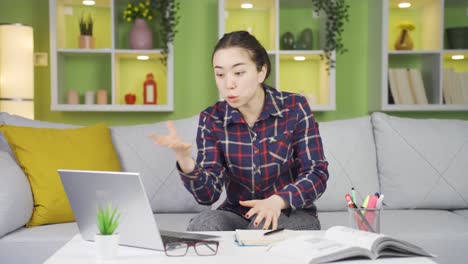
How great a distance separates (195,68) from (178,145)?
2678 mm

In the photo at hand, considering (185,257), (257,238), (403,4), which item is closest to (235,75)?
(257,238)

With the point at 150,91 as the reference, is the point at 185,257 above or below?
below

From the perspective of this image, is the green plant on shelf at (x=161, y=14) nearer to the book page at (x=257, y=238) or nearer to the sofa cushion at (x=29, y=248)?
the sofa cushion at (x=29, y=248)

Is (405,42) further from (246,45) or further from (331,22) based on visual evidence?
(246,45)

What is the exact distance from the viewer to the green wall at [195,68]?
418 centimetres

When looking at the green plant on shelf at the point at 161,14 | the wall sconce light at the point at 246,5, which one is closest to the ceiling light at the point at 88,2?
the green plant on shelf at the point at 161,14

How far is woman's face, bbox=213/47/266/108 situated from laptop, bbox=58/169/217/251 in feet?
1.64

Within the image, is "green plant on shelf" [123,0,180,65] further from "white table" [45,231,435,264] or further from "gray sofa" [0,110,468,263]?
"white table" [45,231,435,264]

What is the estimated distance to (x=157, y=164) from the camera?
2766 mm

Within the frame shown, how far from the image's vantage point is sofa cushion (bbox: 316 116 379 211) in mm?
2771

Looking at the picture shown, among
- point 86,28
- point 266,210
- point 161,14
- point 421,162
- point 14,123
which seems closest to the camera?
point 266,210

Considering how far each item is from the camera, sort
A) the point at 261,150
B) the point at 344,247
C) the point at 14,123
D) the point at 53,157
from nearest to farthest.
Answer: the point at 344,247
the point at 261,150
the point at 53,157
the point at 14,123

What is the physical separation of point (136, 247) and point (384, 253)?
578mm

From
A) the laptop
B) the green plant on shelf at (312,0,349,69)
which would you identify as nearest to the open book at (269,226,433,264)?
the laptop
